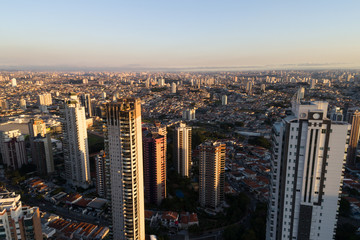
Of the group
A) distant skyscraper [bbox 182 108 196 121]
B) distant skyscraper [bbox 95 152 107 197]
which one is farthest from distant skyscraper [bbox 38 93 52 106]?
distant skyscraper [bbox 95 152 107 197]

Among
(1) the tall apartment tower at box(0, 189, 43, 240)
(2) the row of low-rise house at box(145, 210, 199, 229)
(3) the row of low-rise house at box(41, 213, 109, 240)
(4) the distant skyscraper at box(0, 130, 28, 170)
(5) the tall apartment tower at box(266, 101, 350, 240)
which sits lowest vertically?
(2) the row of low-rise house at box(145, 210, 199, 229)

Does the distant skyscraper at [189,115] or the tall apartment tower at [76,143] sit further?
the distant skyscraper at [189,115]

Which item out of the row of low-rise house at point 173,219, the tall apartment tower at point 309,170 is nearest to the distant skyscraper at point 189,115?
the row of low-rise house at point 173,219

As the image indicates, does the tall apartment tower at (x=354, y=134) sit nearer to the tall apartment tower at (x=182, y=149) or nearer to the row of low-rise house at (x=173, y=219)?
the tall apartment tower at (x=182, y=149)

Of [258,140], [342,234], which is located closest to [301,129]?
[342,234]

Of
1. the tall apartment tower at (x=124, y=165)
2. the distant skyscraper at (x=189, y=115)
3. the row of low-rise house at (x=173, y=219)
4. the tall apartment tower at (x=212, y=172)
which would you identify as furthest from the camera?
the distant skyscraper at (x=189, y=115)

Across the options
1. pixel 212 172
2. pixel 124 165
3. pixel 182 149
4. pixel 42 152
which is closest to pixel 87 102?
pixel 42 152

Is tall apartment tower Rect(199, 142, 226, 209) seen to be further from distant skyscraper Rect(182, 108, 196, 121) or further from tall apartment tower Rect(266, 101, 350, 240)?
distant skyscraper Rect(182, 108, 196, 121)
